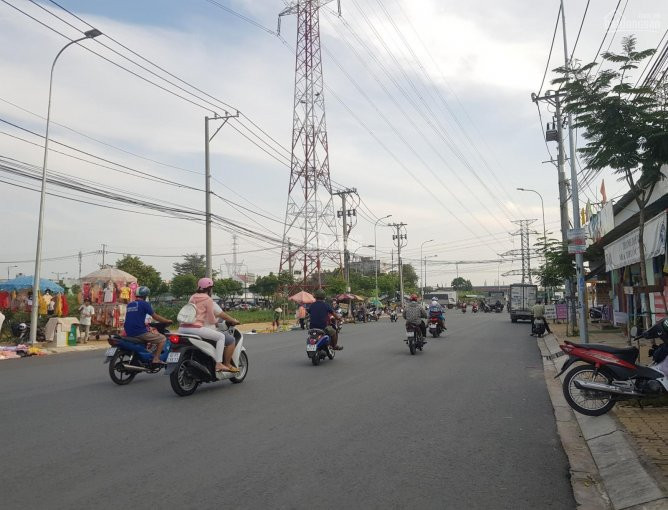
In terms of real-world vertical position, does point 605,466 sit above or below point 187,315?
A: below

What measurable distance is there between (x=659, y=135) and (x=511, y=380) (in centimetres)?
486

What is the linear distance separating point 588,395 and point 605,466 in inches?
80.1

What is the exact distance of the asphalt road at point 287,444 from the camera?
430 centimetres

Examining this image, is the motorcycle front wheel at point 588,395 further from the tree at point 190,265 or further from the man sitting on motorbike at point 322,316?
the tree at point 190,265

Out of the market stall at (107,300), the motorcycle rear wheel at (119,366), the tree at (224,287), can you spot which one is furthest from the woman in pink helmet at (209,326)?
the tree at (224,287)

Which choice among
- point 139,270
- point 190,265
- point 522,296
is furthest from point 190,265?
point 522,296

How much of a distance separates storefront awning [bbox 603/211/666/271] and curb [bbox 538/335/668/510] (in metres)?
6.40

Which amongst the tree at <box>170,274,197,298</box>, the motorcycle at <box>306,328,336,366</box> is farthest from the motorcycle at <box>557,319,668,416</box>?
Answer: the tree at <box>170,274,197,298</box>

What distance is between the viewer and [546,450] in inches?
223

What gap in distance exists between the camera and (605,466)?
5.13 m

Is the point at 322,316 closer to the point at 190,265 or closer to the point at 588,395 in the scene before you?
the point at 588,395

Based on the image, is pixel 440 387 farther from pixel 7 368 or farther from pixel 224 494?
pixel 7 368

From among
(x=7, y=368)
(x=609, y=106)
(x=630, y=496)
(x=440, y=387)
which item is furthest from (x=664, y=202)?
(x=7, y=368)

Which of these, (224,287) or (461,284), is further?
(461,284)
